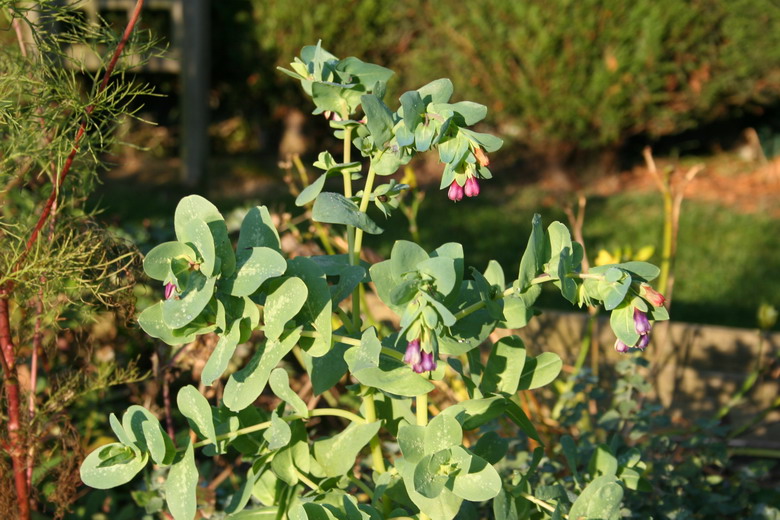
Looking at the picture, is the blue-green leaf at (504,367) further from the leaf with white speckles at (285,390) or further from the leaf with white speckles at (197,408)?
the leaf with white speckles at (197,408)

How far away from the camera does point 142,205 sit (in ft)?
17.0

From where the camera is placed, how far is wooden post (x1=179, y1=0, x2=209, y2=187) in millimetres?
5602

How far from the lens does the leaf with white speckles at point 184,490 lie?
113 centimetres

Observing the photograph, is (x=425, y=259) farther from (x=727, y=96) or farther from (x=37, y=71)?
(x=727, y=96)

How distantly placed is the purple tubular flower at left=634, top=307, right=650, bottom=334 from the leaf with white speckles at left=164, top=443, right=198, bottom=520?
0.59 meters

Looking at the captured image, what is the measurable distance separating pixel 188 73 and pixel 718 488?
459 centimetres

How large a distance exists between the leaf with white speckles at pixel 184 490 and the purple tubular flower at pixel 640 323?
590 mm

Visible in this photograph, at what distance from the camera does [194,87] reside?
574 cm

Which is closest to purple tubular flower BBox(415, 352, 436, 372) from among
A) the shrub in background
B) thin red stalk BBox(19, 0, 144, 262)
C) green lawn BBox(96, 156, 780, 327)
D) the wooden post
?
thin red stalk BBox(19, 0, 144, 262)

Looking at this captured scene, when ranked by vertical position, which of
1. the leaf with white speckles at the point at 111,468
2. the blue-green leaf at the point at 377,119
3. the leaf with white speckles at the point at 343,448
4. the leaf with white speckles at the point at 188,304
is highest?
the blue-green leaf at the point at 377,119

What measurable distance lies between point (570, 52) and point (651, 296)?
4588 millimetres

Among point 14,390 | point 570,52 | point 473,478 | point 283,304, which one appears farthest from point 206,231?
point 570,52

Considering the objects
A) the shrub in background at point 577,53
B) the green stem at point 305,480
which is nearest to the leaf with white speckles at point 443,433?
the green stem at point 305,480

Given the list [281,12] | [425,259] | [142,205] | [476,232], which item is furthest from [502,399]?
[281,12]
